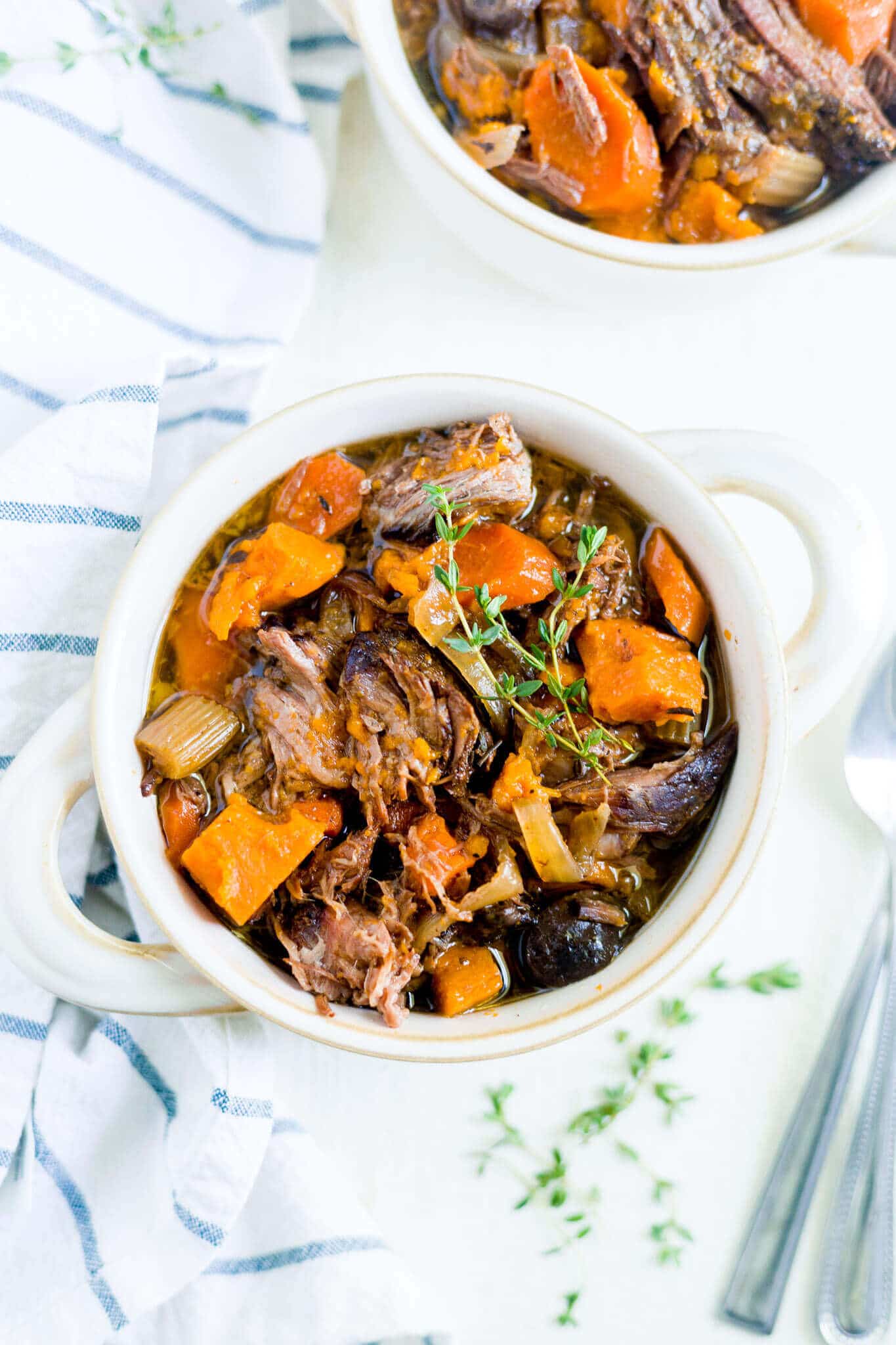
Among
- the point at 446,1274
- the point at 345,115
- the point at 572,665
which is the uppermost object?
the point at 345,115

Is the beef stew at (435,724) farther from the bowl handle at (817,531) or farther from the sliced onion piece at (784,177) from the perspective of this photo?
the sliced onion piece at (784,177)

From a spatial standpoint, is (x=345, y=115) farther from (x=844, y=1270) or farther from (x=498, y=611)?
(x=844, y=1270)

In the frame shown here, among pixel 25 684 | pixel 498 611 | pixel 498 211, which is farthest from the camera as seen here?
pixel 25 684

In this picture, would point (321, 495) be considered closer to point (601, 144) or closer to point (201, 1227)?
point (601, 144)

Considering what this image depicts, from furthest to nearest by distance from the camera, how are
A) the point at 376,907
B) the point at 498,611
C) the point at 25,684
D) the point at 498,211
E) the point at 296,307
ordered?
the point at 296,307, the point at 25,684, the point at 498,211, the point at 376,907, the point at 498,611

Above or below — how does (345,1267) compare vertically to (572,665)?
below

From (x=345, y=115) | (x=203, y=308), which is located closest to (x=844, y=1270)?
(x=203, y=308)
